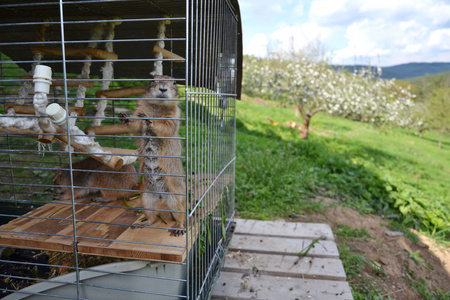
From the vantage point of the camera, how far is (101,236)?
2287mm

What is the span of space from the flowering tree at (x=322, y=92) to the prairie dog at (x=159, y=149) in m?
7.60

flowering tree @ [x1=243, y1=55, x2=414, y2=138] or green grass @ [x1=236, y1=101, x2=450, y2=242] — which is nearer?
green grass @ [x1=236, y1=101, x2=450, y2=242]

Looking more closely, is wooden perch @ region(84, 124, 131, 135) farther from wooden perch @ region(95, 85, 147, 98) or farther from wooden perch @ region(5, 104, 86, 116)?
wooden perch @ region(95, 85, 147, 98)

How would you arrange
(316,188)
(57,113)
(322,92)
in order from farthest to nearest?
(322,92), (316,188), (57,113)

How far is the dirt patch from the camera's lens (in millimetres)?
3473

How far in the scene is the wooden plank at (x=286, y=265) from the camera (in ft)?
9.95

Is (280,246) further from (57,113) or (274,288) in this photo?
(57,113)

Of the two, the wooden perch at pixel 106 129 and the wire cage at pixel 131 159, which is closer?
the wire cage at pixel 131 159

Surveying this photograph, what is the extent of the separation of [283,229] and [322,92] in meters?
6.66

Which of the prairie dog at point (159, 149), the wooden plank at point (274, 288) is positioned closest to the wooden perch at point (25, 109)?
the prairie dog at point (159, 149)

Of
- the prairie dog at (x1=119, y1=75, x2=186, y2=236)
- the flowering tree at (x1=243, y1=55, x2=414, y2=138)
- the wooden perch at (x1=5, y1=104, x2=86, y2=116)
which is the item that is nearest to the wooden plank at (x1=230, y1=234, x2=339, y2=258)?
the prairie dog at (x1=119, y1=75, x2=186, y2=236)

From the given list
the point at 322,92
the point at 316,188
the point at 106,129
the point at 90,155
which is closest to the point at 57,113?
the point at 90,155

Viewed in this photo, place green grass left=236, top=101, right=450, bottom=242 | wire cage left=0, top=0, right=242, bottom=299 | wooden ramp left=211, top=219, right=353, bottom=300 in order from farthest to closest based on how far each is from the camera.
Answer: green grass left=236, top=101, right=450, bottom=242, wooden ramp left=211, top=219, right=353, bottom=300, wire cage left=0, top=0, right=242, bottom=299

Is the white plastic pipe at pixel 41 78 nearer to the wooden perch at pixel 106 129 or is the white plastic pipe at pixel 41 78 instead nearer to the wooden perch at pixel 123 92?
the wooden perch at pixel 106 129
